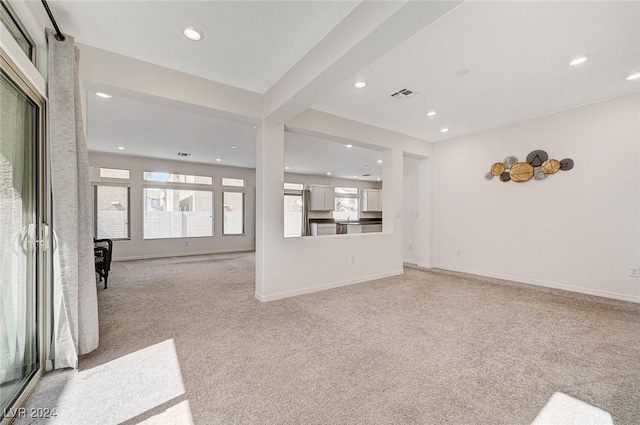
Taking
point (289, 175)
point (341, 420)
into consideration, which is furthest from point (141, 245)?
point (341, 420)

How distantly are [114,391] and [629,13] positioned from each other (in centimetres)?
441

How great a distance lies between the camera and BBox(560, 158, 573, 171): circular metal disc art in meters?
3.89

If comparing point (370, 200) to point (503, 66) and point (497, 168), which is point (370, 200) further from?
point (503, 66)

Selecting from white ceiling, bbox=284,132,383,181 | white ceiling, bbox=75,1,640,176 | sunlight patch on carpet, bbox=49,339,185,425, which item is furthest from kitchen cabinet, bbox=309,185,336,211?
sunlight patch on carpet, bbox=49,339,185,425

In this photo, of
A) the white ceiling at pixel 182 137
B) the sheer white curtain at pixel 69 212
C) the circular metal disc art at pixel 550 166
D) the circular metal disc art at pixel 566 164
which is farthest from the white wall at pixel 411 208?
the sheer white curtain at pixel 69 212

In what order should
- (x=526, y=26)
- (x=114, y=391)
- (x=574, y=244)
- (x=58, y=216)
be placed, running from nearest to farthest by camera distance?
(x=114, y=391) → (x=58, y=216) → (x=526, y=26) → (x=574, y=244)

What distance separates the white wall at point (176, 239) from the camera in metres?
6.59

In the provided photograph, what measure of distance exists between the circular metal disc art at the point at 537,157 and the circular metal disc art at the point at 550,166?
55 millimetres

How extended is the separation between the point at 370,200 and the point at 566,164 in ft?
22.2

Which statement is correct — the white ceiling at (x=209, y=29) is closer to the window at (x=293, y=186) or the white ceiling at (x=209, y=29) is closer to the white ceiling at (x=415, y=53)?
the white ceiling at (x=415, y=53)

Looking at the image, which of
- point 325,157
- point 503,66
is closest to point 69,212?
point 503,66

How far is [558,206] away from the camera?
400 cm

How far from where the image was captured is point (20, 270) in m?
1.72

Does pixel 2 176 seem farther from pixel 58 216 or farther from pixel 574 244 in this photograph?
pixel 574 244
